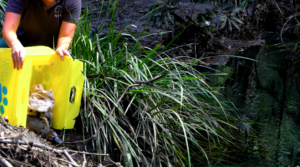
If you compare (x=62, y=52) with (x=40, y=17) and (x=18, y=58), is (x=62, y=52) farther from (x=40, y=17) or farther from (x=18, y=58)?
(x=40, y=17)

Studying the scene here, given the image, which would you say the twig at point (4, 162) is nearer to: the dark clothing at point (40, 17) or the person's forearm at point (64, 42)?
the person's forearm at point (64, 42)

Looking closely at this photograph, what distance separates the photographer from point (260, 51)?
20.7 ft

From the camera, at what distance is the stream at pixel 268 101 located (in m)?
3.02

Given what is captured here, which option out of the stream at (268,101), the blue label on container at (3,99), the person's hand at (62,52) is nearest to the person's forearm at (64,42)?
the person's hand at (62,52)

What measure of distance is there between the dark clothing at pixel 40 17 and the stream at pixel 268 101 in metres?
1.69

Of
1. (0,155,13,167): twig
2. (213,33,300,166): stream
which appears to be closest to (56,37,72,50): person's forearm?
(0,155,13,167): twig

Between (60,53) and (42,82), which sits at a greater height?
(60,53)

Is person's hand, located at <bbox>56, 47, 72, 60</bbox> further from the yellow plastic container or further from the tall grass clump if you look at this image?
the tall grass clump

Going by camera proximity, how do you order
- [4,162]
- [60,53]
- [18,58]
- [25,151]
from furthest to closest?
[60,53], [18,58], [25,151], [4,162]

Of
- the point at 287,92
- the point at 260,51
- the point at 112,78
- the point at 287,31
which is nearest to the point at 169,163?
the point at 112,78

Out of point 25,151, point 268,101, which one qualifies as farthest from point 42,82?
point 268,101

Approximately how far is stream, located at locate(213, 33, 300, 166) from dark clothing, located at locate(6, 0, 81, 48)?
169 centimetres

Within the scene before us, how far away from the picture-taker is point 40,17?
2.56m

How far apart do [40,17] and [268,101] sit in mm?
2601
